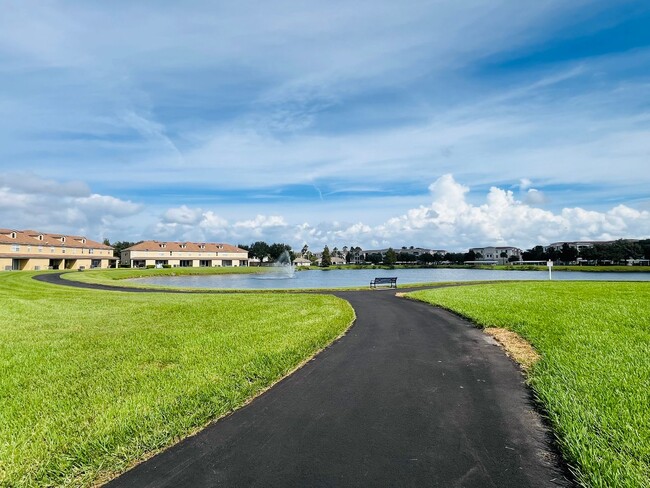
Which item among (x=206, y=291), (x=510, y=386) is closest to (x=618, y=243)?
(x=206, y=291)

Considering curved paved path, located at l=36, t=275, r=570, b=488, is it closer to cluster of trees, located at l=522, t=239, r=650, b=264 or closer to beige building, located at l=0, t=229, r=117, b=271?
beige building, located at l=0, t=229, r=117, b=271

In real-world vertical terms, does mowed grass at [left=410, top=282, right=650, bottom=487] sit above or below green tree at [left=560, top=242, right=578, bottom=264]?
below

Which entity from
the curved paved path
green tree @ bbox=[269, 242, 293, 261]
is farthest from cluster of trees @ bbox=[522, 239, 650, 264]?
the curved paved path

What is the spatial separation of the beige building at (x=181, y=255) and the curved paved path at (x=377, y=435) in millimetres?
95082

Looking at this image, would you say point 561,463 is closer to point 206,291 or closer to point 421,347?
point 421,347

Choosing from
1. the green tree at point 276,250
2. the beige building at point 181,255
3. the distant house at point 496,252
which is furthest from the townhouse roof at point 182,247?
the distant house at point 496,252

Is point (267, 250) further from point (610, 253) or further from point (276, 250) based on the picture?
point (610, 253)

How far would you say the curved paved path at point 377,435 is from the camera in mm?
4000

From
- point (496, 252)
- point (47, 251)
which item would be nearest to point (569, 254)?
point (496, 252)

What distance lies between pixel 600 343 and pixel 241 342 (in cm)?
866

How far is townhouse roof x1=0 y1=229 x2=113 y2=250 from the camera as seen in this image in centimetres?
6512

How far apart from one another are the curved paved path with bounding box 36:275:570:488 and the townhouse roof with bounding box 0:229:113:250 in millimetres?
78163

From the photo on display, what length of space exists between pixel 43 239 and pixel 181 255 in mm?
32791

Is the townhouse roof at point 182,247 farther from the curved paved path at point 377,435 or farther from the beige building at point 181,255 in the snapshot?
the curved paved path at point 377,435
